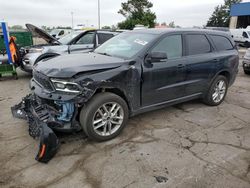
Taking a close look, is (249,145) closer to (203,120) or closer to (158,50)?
(203,120)

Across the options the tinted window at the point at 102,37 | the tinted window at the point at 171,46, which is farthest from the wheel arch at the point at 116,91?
the tinted window at the point at 102,37

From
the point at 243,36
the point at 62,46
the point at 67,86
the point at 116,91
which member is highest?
the point at 243,36

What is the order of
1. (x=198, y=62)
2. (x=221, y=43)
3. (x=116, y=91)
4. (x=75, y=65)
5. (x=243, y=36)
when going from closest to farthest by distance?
(x=75, y=65) → (x=116, y=91) → (x=198, y=62) → (x=221, y=43) → (x=243, y=36)

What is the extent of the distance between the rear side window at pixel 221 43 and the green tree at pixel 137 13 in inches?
1370

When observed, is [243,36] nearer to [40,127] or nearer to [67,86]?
[67,86]

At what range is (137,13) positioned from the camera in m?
42.8

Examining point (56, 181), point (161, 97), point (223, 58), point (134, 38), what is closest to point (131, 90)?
point (161, 97)

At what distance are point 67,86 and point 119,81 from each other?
0.79m

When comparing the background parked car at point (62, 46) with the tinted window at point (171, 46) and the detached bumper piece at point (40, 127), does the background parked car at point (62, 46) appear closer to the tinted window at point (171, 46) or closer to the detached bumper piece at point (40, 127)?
the detached bumper piece at point (40, 127)

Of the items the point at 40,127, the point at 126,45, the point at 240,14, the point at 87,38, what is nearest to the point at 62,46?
the point at 87,38

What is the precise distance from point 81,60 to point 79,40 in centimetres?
434

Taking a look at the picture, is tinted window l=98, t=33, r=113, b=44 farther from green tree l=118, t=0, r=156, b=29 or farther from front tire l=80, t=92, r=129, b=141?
green tree l=118, t=0, r=156, b=29

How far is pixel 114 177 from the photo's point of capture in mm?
2666

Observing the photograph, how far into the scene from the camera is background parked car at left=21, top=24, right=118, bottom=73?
22.8 feet
